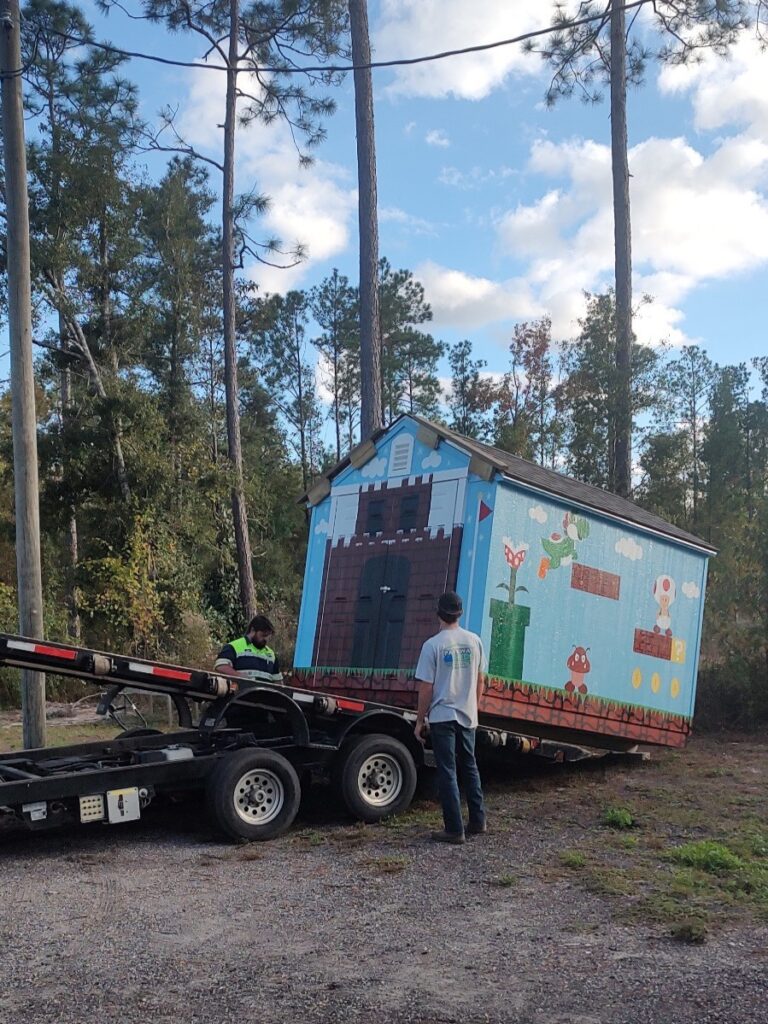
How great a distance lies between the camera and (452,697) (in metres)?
A: 7.38

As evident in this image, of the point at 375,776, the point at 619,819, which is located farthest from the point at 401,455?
the point at 619,819

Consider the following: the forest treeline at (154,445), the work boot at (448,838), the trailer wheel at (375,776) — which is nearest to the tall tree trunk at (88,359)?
the forest treeline at (154,445)

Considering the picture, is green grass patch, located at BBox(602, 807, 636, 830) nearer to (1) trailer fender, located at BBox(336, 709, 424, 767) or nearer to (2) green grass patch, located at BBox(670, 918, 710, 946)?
(1) trailer fender, located at BBox(336, 709, 424, 767)

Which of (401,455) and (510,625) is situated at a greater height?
(401,455)

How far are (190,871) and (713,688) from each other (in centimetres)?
1033

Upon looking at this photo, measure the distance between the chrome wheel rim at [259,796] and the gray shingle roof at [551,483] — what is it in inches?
136

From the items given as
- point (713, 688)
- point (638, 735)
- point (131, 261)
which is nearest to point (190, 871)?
point (638, 735)

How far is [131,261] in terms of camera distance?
79.8ft

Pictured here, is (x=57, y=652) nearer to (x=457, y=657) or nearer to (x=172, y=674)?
(x=172, y=674)

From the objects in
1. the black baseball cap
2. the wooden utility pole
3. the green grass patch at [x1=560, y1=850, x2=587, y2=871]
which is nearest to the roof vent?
the black baseball cap

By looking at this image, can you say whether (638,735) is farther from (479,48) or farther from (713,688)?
(479,48)

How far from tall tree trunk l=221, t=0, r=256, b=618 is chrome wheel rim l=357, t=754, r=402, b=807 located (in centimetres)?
1497

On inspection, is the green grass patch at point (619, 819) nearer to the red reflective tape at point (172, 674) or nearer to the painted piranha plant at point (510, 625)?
the painted piranha plant at point (510, 625)

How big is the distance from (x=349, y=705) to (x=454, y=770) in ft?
3.42
